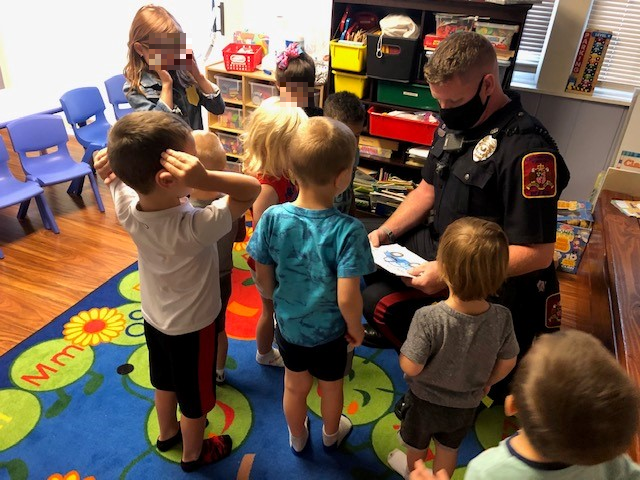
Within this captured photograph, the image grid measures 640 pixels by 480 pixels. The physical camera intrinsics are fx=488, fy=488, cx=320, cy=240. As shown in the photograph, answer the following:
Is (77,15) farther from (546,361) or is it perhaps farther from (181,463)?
(546,361)

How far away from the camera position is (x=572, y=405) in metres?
0.74

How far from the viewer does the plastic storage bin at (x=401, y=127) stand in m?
3.00

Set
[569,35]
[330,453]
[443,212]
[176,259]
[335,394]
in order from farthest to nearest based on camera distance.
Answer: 1. [569,35]
2. [443,212]
3. [330,453]
4. [335,394]
5. [176,259]

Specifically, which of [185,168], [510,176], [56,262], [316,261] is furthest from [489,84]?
[56,262]

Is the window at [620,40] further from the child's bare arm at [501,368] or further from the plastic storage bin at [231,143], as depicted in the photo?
the child's bare arm at [501,368]

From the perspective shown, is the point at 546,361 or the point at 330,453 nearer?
the point at 546,361

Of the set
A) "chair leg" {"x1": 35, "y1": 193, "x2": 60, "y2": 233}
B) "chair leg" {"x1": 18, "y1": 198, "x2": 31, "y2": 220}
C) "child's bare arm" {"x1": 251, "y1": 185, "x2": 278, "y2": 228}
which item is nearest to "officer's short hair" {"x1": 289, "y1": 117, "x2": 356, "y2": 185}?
"child's bare arm" {"x1": 251, "y1": 185, "x2": 278, "y2": 228}

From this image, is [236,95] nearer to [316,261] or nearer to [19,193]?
[19,193]

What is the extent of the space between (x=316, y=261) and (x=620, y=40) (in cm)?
288

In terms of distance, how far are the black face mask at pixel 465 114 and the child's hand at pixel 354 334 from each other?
86 cm

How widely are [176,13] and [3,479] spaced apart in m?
3.50

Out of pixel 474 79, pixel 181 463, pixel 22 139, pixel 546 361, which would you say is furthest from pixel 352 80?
pixel 546 361

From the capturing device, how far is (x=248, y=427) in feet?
6.15

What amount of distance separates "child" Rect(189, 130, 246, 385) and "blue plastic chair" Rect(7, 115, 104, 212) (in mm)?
1906
